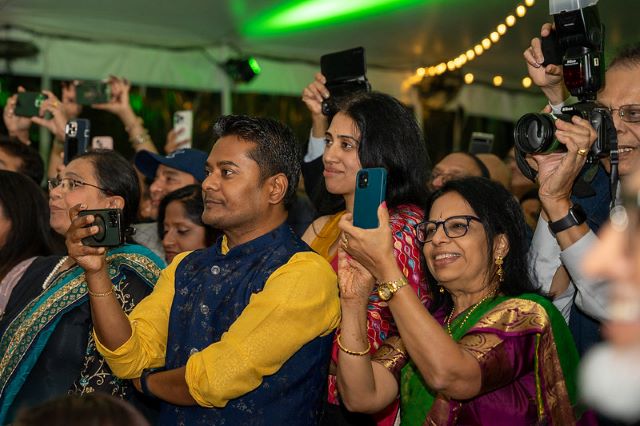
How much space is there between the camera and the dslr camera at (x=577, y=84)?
6.95 feet

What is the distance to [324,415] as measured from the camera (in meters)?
2.48

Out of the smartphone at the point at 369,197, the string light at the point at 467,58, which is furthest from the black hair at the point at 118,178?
the string light at the point at 467,58

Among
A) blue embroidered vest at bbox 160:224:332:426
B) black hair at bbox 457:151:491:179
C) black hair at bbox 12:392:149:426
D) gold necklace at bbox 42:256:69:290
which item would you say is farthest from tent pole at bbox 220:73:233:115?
black hair at bbox 12:392:149:426

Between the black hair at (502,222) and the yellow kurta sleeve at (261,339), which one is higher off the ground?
the black hair at (502,222)

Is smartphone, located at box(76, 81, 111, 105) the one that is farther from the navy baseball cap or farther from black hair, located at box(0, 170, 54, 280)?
black hair, located at box(0, 170, 54, 280)

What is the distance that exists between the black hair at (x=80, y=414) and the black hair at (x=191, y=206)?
6.89 feet

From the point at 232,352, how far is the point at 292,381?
0.56ft

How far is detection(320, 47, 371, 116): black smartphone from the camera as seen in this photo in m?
3.06

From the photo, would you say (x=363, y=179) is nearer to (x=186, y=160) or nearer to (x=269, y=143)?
(x=269, y=143)

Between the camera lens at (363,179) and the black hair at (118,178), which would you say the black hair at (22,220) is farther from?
the camera lens at (363,179)

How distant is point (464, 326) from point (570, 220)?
35 centimetres

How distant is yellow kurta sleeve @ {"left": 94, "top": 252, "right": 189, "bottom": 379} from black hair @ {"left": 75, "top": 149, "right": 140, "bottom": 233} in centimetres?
57

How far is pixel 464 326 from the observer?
84.1 inches

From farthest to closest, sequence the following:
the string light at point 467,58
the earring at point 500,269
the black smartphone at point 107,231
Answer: the string light at point 467,58 → the earring at point 500,269 → the black smartphone at point 107,231
